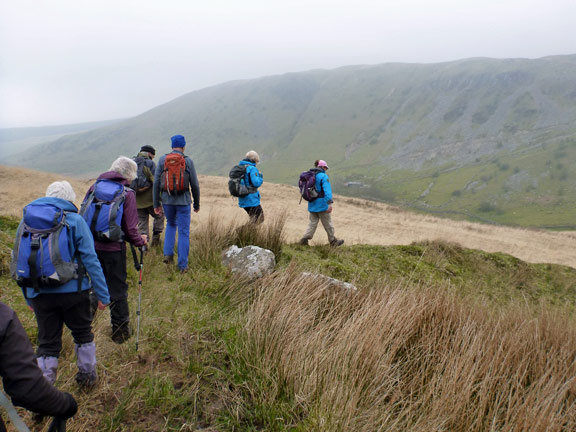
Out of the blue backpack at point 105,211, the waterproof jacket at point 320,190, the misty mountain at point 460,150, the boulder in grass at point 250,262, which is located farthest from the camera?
the misty mountain at point 460,150

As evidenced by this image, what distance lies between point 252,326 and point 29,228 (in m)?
1.76

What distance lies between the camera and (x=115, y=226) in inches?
116

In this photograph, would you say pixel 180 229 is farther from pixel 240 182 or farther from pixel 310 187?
pixel 310 187

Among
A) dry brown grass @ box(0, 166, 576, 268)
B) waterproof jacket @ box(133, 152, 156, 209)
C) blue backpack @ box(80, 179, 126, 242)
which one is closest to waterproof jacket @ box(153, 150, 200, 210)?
waterproof jacket @ box(133, 152, 156, 209)

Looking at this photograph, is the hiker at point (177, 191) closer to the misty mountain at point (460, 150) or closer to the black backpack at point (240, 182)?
the black backpack at point (240, 182)

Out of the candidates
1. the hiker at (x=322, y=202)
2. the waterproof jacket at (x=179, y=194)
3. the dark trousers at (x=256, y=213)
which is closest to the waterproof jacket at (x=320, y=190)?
the hiker at (x=322, y=202)

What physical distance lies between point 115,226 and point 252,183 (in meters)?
3.45

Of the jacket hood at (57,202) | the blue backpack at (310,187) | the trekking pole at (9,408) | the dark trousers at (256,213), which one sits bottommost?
the dark trousers at (256,213)

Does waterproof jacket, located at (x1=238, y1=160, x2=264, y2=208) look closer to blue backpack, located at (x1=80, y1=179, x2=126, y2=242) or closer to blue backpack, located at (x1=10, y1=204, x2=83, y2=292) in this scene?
blue backpack, located at (x1=80, y1=179, x2=126, y2=242)

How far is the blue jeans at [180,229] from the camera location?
4820 mm

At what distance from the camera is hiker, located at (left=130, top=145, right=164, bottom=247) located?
5.58m

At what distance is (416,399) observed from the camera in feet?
7.25

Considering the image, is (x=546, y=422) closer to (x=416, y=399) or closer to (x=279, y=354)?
A: (x=416, y=399)

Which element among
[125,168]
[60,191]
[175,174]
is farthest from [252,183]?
[60,191]
